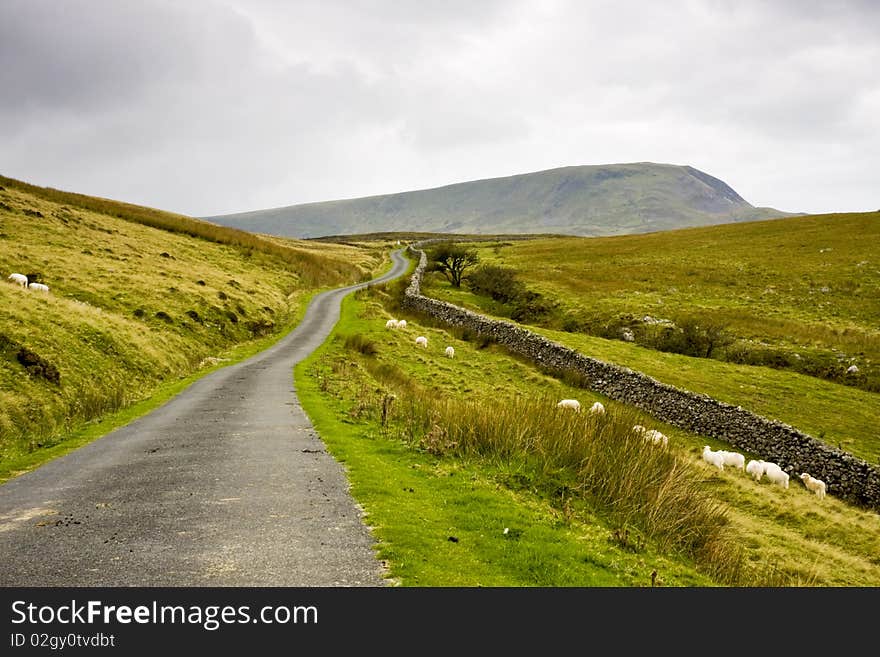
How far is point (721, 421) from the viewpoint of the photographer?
22.7 meters

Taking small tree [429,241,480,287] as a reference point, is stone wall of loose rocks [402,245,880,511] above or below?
below

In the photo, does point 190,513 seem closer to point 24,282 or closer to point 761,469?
point 761,469

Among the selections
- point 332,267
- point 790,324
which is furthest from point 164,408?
point 332,267

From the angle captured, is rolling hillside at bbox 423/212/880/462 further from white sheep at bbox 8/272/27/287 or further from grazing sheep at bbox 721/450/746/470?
white sheep at bbox 8/272/27/287

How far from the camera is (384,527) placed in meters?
7.70

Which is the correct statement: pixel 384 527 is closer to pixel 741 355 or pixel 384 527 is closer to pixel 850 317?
pixel 741 355

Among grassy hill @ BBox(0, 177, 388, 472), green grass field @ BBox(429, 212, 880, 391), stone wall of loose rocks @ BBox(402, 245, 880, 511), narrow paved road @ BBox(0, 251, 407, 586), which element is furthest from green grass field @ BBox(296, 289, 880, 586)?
green grass field @ BBox(429, 212, 880, 391)

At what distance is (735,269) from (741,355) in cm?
2825

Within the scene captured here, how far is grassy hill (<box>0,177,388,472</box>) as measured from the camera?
1738 cm

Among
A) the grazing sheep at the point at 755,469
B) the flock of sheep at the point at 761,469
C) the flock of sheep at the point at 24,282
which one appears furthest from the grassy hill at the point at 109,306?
the grazing sheep at the point at 755,469

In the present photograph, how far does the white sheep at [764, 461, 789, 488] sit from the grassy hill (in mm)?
21691

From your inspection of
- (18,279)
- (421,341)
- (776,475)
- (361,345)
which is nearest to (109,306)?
(18,279)

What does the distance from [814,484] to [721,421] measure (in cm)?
484
